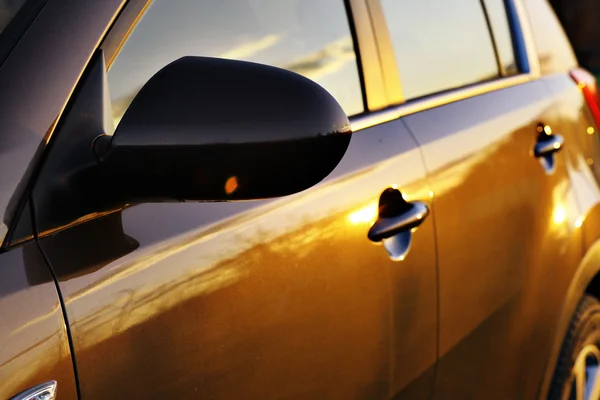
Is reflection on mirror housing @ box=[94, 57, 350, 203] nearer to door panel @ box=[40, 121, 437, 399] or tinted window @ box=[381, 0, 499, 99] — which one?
door panel @ box=[40, 121, 437, 399]

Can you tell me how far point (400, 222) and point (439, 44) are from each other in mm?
733

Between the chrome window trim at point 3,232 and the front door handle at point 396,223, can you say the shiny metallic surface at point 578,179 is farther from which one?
the chrome window trim at point 3,232

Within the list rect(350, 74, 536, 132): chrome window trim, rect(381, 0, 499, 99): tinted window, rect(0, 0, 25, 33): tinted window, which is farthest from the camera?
rect(381, 0, 499, 99): tinted window

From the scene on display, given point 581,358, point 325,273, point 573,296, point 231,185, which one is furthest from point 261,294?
point 581,358

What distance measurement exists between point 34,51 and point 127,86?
171 mm

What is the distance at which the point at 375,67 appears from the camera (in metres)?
2.05

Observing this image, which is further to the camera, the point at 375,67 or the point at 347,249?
the point at 375,67

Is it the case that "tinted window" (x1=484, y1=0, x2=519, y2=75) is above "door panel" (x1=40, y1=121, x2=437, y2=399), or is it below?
above

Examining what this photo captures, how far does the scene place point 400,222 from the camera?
1853mm

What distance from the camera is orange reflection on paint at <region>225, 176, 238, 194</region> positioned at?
1212mm

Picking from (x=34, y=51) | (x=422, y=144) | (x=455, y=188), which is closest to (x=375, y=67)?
(x=422, y=144)

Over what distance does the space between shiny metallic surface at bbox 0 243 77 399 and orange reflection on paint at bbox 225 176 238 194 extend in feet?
0.88

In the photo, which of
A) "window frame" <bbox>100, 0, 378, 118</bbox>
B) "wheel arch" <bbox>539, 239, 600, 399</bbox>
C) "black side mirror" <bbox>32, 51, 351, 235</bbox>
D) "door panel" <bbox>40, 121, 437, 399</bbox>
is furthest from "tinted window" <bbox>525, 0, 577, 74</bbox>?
"black side mirror" <bbox>32, 51, 351, 235</bbox>

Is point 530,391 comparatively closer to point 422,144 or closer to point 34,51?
point 422,144
